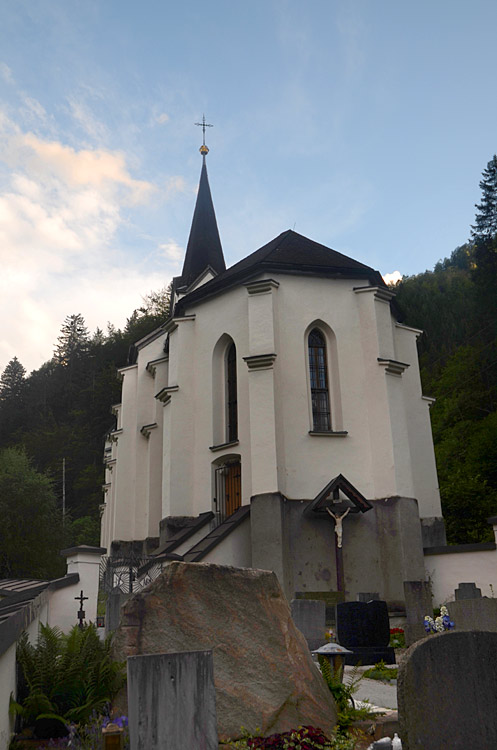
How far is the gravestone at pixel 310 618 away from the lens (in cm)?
974

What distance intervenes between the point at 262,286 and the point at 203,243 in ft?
52.8

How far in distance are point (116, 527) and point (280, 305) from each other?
1184 centimetres

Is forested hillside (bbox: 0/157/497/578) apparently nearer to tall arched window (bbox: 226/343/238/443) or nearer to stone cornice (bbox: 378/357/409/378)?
stone cornice (bbox: 378/357/409/378)

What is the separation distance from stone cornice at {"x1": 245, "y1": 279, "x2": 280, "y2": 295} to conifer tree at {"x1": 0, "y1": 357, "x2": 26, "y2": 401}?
63.9 metres

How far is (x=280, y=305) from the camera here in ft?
65.0

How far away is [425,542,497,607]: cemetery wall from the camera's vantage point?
16.0m

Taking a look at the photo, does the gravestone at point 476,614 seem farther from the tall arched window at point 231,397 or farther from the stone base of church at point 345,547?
the tall arched window at point 231,397

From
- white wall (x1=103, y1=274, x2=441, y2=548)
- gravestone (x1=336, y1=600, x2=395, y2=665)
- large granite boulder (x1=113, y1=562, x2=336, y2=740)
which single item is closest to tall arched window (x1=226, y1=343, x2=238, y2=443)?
white wall (x1=103, y1=274, x2=441, y2=548)

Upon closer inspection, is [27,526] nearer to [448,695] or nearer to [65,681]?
[65,681]

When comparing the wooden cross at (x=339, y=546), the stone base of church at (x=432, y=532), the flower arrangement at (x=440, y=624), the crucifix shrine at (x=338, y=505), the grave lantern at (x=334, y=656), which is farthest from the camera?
the stone base of church at (x=432, y=532)

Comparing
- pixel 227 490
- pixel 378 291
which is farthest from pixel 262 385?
pixel 378 291

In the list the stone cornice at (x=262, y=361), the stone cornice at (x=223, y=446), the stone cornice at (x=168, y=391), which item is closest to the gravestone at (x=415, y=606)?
the stone cornice at (x=262, y=361)

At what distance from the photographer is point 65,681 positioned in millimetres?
5875

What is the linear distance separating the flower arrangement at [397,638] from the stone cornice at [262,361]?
731 cm
